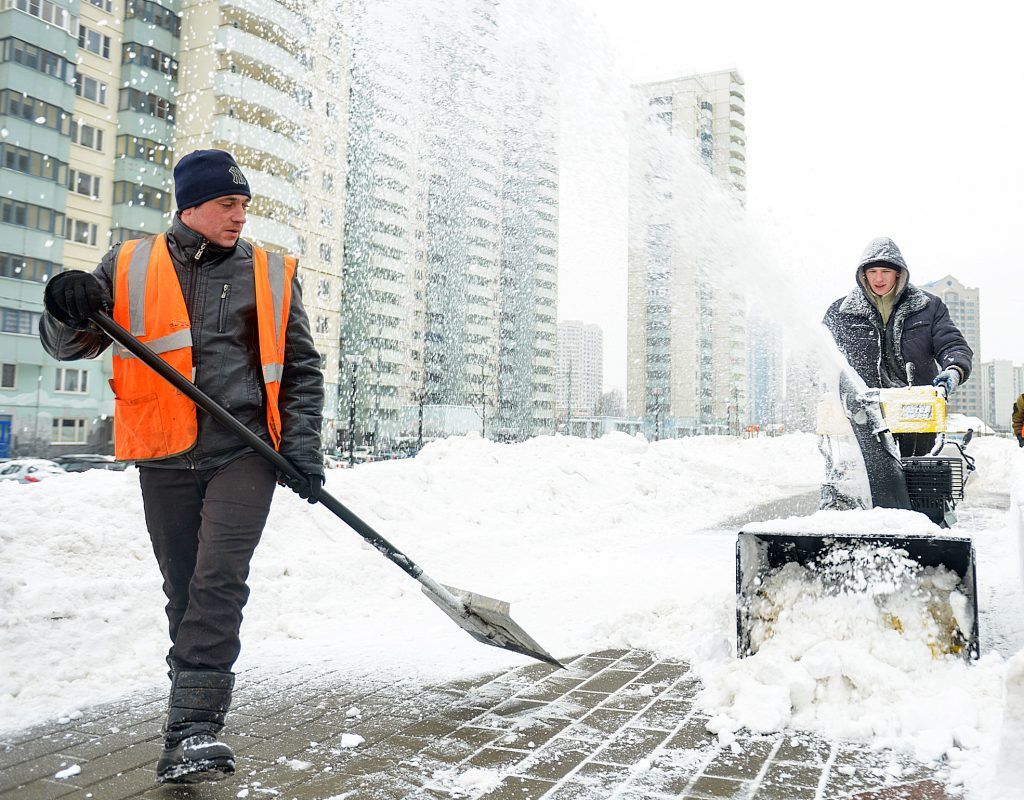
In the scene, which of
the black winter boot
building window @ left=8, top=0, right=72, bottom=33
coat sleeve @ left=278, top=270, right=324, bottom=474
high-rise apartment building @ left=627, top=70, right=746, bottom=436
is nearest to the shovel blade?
coat sleeve @ left=278, top=270, right=324, bottom=474

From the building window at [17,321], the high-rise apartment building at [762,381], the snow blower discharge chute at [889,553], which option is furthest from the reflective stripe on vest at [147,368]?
the building window at [17,321]

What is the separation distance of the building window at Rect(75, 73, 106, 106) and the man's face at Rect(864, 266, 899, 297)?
44.1 m

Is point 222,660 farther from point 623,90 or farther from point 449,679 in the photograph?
point 623,90

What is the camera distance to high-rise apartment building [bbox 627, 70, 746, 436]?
25.1ft

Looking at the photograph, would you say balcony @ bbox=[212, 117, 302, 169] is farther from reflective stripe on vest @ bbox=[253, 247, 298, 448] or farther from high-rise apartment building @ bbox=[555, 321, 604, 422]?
high-rise apartment building @ bbox=[555, 321, 604, 422]

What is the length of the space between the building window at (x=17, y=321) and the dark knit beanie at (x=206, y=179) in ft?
122

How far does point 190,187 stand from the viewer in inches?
120

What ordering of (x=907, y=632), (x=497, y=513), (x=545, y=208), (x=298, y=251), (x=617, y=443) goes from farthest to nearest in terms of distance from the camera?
→ (x=298, y=251) < (x=545, y=208) < (x=617, y=443) < (x=497, y=513) < (x=907, y=632)

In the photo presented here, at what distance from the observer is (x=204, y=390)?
9.74ft

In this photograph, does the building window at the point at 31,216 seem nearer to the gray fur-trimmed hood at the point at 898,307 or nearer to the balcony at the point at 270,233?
the balcony at the point at 270,233

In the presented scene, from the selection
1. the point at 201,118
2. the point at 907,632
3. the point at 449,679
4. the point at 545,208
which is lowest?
the point at 449,679

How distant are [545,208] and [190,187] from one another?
31401mm

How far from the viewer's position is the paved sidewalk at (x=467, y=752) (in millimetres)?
2650

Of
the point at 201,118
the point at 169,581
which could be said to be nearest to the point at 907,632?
the point at 169,581
